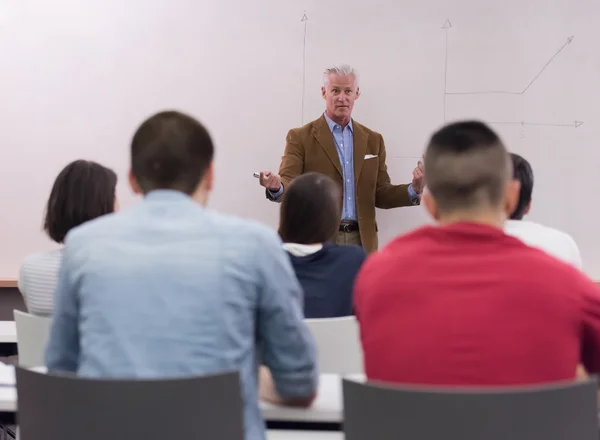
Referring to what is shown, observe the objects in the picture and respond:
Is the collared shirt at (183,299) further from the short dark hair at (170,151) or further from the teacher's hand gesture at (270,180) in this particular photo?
the teacher's hand gesture at (270,180)

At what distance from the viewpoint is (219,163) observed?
160 inches

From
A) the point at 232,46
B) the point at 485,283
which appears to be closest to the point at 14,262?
the point at 232,46

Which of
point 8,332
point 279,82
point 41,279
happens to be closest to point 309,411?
point 41,279

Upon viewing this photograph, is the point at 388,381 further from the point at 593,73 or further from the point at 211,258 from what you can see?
the point at 593,73

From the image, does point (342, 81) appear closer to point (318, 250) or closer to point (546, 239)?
point (318, 250)

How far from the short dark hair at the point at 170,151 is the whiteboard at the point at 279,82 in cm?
269

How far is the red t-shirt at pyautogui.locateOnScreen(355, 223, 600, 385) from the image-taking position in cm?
119

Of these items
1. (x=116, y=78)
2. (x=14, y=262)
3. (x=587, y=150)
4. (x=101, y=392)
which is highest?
(x=116, y=78)

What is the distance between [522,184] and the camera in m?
2.24

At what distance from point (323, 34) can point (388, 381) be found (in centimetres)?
302

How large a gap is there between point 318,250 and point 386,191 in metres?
1.83

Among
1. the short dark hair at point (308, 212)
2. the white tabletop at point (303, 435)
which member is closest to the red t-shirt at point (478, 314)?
the white tabletop at point (303, 435)

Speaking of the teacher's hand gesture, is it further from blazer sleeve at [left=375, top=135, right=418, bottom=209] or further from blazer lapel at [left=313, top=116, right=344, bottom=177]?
blazer sleeve at [left=375, top=135, right=418, bottom=209]

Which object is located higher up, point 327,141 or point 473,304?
point 327,141
